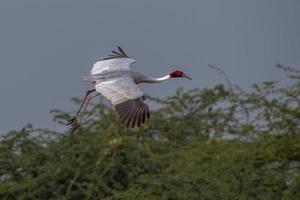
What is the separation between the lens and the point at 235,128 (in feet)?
78.8

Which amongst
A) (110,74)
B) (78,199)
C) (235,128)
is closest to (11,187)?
(78,199)

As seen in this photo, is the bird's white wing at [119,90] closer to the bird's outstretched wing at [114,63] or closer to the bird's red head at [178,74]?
the bird's outstretched wing at [114,63]

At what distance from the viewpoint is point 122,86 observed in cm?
1647

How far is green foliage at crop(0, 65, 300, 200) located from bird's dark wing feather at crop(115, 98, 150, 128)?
4510 mm

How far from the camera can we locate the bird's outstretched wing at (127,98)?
1559 centimetres

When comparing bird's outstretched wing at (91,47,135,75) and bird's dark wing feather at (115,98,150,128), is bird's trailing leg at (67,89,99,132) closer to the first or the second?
bird's outstretched wing at (91,47,135,75)

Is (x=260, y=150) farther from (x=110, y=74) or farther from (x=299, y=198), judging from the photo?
(x=110, y=74)

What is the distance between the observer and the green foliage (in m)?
20.9

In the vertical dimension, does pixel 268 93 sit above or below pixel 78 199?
above

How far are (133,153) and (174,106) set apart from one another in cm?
261

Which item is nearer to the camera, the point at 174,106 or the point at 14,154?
the point at 14,154

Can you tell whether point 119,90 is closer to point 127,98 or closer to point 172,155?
point 127,98

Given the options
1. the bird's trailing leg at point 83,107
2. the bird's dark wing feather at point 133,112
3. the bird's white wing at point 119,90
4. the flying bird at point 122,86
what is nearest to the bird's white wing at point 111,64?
the flying bird at point 122,86

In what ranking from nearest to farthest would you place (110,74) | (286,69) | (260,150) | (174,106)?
(110,74) < (260,150) < (286,69) < (174,106)
